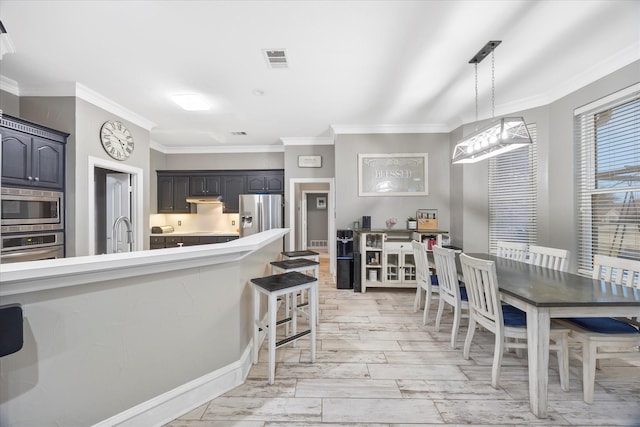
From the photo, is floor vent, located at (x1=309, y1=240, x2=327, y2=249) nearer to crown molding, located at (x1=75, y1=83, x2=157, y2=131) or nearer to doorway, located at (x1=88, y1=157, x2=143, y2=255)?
doorway, located at (x1=88, y1=157, x2=143, y2=255)

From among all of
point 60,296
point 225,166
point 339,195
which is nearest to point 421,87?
point 339,195

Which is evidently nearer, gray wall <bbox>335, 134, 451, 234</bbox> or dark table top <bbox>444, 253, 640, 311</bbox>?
dark table top <bbox>444, 253, 640, 311</bbox>

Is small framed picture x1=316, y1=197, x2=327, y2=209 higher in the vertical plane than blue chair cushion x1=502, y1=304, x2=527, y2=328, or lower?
higher

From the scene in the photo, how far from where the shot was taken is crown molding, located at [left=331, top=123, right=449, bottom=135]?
4320mm

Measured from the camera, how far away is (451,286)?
8.04 ft

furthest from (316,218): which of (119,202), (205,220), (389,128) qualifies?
(119,202)

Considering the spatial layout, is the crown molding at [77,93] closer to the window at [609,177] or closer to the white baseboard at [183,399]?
the white baseboard at [183,399]

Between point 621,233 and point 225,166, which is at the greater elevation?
point 225,166

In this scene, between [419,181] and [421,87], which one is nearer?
[421,87]

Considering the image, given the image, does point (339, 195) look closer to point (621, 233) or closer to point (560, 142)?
point (560, 142)

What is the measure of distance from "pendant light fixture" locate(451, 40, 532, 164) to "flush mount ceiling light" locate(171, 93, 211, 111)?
302 centimetres

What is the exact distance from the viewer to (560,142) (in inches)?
123

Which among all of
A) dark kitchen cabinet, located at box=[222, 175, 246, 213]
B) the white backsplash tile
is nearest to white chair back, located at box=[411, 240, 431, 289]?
dark kitchen cabinet, located at box=[222, 175, 246, 213]

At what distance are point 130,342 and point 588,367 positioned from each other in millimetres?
2766
